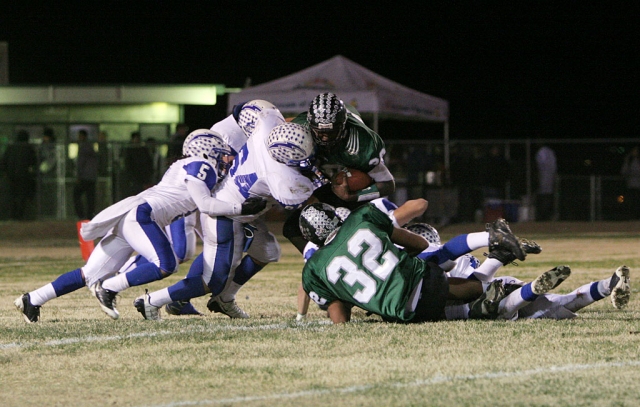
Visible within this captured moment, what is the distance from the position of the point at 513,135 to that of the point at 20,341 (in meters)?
29.7

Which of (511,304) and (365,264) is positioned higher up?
(365,264)

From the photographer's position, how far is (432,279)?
5.96m

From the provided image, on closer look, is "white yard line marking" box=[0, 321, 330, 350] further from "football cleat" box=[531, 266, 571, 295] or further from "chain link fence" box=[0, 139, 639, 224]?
"chain link fence" box=[0, 139, 639, 224]

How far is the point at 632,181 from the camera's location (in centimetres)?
1778

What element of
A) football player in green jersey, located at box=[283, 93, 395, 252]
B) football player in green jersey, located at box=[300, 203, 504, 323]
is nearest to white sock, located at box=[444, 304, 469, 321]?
football player in green jersey, located at box=[300, 203, 504, 323]

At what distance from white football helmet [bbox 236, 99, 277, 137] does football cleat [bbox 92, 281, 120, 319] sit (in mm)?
1423

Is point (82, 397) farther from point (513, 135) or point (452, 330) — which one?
point (513, 135)

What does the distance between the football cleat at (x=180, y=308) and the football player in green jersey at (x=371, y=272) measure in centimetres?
152

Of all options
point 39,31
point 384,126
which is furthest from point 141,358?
point 39,31

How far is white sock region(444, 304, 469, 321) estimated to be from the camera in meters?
6.27

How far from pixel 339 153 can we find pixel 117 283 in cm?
175

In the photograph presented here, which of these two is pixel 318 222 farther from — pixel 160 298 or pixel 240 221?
pixel 160 298

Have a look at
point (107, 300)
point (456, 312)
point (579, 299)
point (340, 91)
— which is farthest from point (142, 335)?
point (340, 91)

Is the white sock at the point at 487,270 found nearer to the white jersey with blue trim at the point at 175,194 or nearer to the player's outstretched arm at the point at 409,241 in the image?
the player's outstretched arm at the point at 409,241
